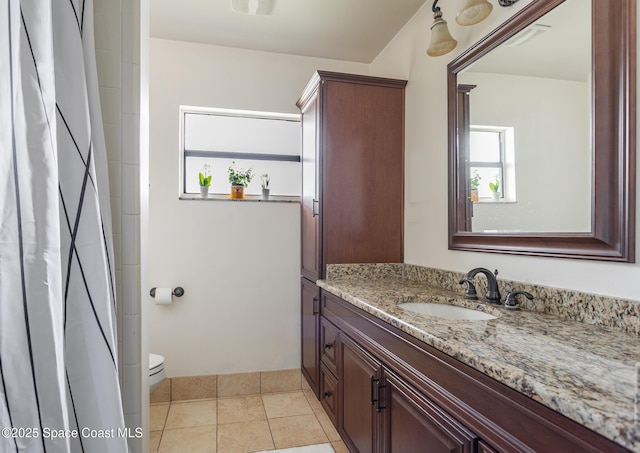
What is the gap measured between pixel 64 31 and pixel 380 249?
74.0 inches

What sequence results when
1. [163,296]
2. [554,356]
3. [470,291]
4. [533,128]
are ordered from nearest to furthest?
[554,356] < [533,128] < [470,291] < [163,296]

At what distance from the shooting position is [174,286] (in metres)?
2.59

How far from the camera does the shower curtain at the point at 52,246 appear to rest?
628 mm

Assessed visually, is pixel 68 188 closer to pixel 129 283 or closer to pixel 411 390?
pixel 129 283

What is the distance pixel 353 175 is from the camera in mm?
2258

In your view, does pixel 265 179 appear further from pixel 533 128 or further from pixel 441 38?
pixel 533 128

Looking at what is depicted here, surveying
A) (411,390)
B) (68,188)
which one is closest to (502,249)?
(411,390)

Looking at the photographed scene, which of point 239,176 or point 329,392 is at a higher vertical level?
point 239,176

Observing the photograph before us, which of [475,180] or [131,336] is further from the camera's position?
[475,180]

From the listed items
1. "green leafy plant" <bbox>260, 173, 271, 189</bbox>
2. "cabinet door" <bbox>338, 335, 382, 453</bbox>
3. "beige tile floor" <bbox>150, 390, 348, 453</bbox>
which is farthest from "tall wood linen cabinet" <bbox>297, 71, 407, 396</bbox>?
"green leafy plant" <bbox>260, 173, 271, 189</bbox>

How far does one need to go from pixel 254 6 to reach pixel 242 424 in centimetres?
247

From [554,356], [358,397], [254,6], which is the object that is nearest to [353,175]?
[254,6]

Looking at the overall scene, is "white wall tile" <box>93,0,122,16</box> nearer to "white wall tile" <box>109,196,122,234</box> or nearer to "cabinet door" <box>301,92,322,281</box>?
"white wall tile" <box>109,196,122,234</box>

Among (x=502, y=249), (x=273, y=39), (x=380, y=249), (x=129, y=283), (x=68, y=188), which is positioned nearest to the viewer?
(x=68, y=188)
